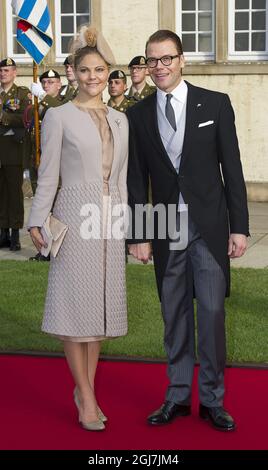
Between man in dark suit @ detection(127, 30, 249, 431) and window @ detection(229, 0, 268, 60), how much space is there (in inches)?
466

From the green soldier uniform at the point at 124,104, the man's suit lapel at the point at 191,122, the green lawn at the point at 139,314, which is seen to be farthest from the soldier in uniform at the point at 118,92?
the man's suit lapel at the point at 191,122

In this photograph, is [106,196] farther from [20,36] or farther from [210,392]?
[20,36]

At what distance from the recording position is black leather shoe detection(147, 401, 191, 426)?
19.7 feet

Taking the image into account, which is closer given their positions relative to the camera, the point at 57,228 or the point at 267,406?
the point at 57,228

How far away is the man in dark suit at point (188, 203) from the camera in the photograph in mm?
5859

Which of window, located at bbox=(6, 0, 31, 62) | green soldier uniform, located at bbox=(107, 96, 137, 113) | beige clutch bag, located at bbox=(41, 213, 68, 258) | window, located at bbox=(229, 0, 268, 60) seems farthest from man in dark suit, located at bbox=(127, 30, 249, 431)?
window, located at bbox=(6, 0, 31, 62)

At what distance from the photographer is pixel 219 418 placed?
592 cm

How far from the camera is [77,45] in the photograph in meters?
5.95

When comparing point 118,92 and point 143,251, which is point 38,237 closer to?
point 143,251

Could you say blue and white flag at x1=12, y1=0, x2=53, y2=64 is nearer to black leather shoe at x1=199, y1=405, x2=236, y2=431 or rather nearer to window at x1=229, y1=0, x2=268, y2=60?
window at x1=229, y1=0, x2=268, y2=60

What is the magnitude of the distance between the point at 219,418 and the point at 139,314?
3.05 m

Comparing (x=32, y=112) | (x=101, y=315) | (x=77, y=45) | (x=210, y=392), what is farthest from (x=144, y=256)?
(x=32, y=112)

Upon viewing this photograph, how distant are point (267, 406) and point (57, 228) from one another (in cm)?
159

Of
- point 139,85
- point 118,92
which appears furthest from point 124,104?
point 139,85
